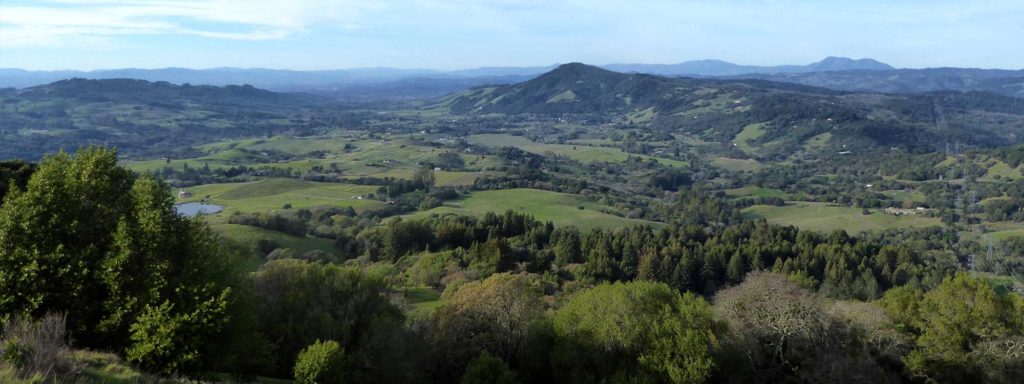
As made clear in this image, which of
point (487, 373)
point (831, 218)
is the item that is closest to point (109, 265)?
point (487, 373)

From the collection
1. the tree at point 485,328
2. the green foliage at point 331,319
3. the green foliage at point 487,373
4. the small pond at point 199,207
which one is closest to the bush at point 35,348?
the green foliage at point 331,319

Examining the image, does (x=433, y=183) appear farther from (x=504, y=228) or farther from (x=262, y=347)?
(x=262, y=347)

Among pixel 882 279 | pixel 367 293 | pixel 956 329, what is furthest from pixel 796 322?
pixel 882 279

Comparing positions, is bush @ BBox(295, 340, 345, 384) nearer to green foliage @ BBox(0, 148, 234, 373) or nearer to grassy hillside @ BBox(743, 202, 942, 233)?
green foliage @ BBox(0, 148, 234, 373)

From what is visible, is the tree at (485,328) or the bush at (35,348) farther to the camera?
the tree at (485,328)

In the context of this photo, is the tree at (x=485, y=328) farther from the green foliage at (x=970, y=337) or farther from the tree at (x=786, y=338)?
the green foliage at (x=970, y=337)

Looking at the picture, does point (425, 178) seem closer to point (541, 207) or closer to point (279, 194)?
point (279, 194)

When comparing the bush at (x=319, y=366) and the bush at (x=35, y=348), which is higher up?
the bush at (x=35, y=348)

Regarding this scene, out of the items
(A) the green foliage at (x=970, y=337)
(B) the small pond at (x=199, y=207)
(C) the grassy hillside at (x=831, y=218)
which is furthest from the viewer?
(C) the grassy hillside at (x=831, y=218)
